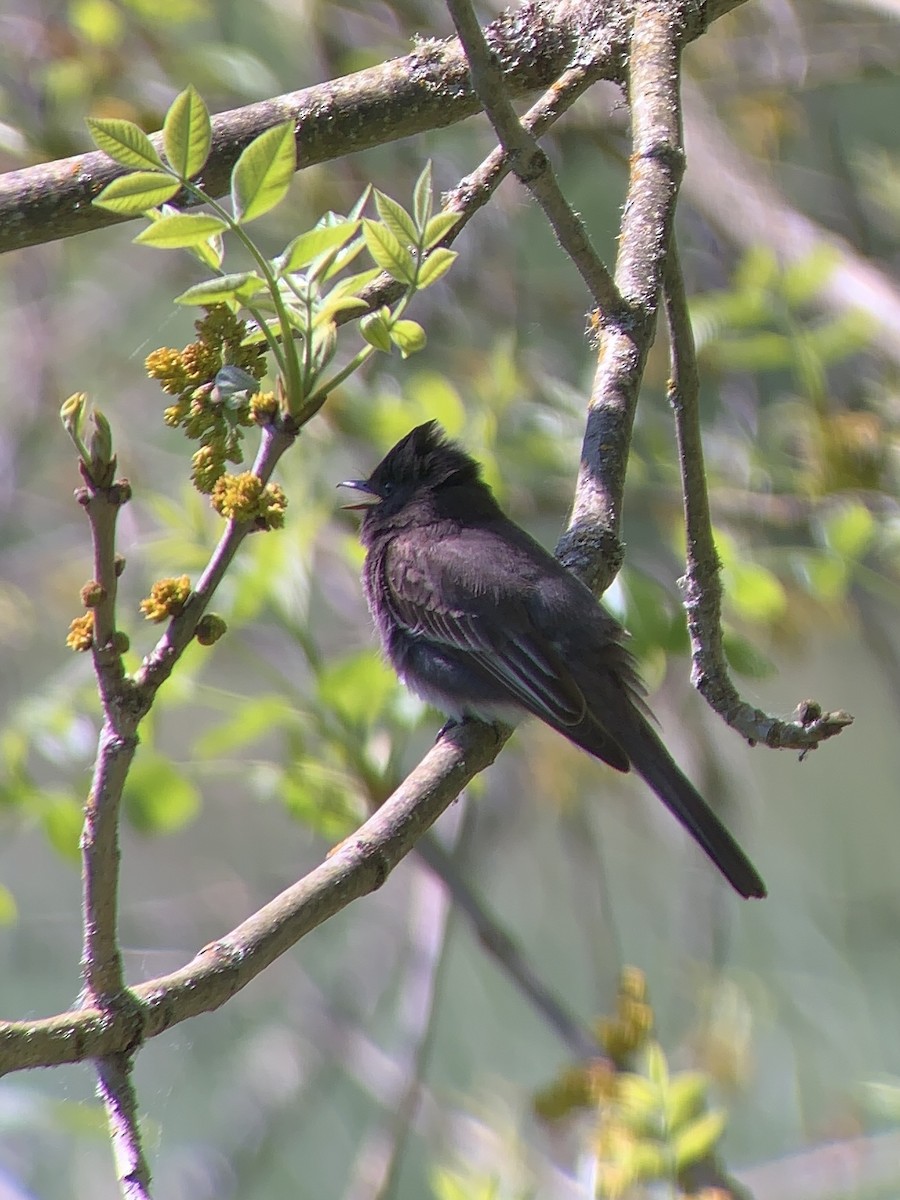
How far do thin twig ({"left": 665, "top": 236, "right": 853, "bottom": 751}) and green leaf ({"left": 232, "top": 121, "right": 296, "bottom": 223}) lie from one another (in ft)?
3.35

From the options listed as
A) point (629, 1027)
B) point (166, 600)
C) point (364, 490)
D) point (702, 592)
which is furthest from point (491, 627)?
point (166, 600)

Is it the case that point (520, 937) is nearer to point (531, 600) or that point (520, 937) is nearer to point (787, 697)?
point (787, 697)

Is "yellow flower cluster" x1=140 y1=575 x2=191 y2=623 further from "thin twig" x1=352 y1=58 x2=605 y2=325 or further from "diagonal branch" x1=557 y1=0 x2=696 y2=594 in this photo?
"diagonal branch" x1=557 y1=0 x2=696 y2=594

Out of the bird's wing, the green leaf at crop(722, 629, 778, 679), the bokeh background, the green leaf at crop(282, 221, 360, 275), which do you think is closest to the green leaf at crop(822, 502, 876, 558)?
the bokeh background

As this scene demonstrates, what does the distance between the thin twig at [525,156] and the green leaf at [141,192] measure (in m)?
0.45

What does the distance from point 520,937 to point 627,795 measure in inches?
59.7

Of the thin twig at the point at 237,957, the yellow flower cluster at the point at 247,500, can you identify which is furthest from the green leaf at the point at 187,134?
the thin twig at the point at 237,957

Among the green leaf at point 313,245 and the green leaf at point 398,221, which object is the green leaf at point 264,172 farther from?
the green leaf at point 398,221

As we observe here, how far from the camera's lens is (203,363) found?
151cm

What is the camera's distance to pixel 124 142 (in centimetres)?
147

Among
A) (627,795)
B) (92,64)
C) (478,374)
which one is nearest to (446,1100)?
(627,795)

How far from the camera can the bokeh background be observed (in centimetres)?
336

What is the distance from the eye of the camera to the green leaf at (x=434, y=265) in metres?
1.58

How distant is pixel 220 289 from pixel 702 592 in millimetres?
1088
